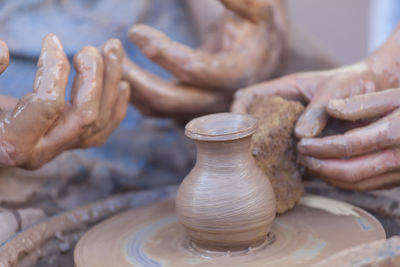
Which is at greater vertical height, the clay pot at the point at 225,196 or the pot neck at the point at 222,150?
the pot neck at the point at 222,150

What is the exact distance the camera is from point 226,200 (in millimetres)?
1151

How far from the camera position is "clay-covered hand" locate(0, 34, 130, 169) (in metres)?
1.29

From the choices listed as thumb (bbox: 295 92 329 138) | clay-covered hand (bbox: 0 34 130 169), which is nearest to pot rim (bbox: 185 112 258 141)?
thumb (bbox: 295 92 329 138)

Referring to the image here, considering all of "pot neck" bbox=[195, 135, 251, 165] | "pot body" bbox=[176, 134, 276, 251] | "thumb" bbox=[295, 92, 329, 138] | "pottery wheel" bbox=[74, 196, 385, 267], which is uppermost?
"thumb" bbox=[295, 92, 329, 138]

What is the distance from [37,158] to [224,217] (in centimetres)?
61

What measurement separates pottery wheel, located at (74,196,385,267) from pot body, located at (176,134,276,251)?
0.15 feet

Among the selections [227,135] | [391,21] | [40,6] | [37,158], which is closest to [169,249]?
[227,135]

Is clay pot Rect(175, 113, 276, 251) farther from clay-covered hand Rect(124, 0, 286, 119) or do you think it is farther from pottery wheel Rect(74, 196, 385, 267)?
clay-covered hand Rect(124, 0, 286, 119)

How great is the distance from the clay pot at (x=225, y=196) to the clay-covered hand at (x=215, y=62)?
25.1 inches

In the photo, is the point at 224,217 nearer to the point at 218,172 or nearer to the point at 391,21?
the point at 218,172

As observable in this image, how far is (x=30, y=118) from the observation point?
4.22 feet

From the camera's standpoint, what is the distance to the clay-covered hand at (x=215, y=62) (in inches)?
70.9

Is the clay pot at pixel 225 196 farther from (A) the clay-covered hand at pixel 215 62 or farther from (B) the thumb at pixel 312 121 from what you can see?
(A) the clay-covered hand at pixel 215 62

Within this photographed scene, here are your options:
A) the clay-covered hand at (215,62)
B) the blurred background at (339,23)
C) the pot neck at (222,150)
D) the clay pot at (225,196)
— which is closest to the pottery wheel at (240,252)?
the clay pot at (225,196)
